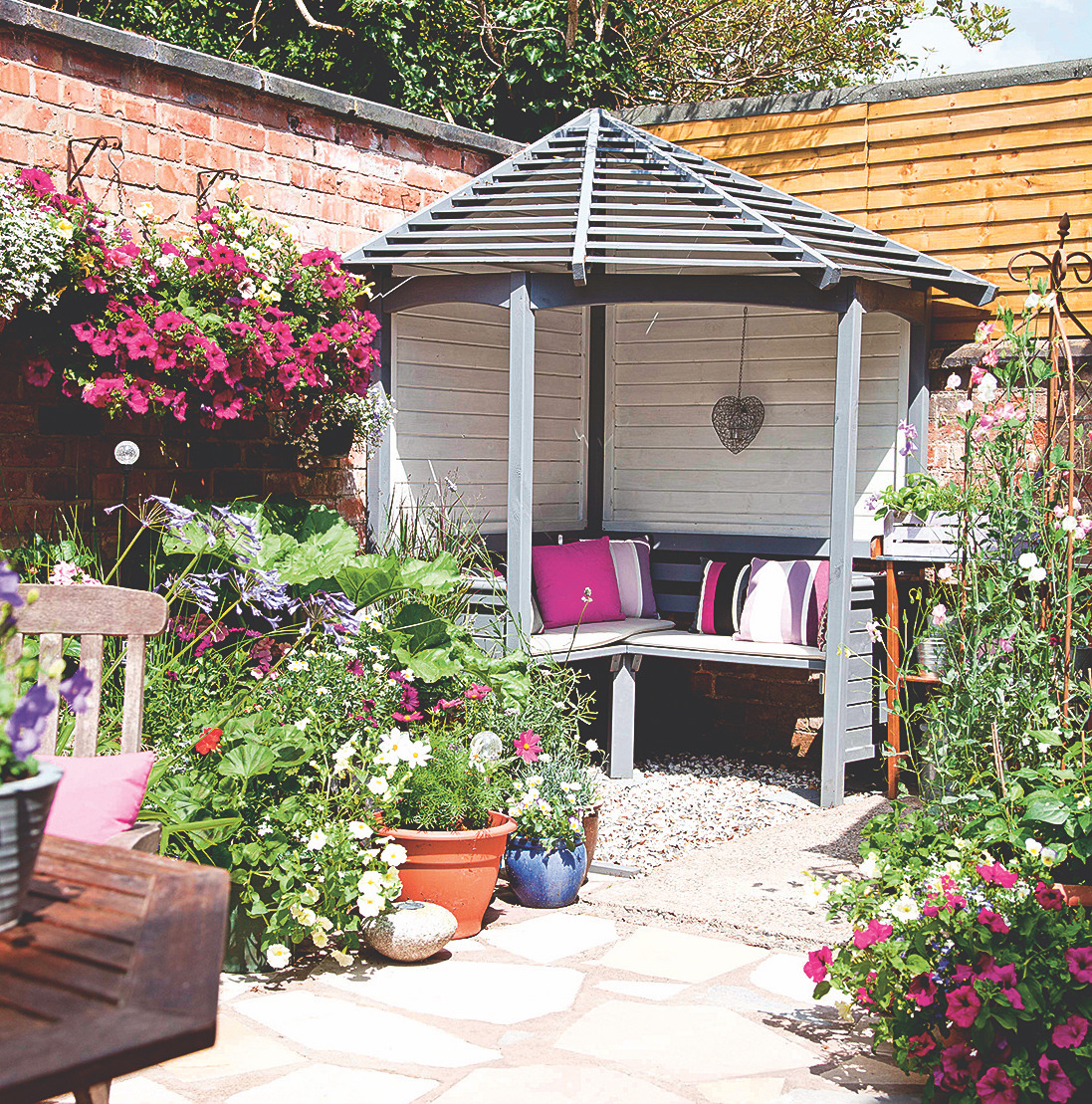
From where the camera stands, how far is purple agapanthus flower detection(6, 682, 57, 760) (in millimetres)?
1285

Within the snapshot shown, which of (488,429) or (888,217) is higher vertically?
(888,217)

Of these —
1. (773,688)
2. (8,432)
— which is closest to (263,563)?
(8,432)

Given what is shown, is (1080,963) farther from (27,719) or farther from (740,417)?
(740,417)

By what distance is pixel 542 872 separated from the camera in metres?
4.09

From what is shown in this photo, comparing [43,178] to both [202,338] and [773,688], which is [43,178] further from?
[773,688]

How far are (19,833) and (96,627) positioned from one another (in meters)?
1.45

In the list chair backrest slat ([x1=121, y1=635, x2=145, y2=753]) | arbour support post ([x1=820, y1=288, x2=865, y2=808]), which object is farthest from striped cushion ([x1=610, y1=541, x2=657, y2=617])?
chair backrest slat ([x1=121, y1=635, x2=145, y2=753])

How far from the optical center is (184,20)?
32.1 feet

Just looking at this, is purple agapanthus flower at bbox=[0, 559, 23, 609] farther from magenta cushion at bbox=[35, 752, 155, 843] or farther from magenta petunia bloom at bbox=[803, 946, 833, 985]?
magenta petunia bloom at bbox=[803, 946, 833, 985]

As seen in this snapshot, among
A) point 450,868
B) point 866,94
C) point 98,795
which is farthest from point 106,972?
point 866,94

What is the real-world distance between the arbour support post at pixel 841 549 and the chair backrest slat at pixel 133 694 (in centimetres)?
335

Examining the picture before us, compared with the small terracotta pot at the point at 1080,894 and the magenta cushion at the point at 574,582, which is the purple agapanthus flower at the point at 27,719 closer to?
the small terracotta pot at the point at 1080,894

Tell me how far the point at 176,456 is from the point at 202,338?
86 cm

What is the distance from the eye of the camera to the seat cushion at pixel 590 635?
552 cm
